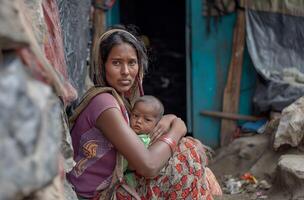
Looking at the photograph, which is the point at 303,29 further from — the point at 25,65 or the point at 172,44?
the point at 25,65

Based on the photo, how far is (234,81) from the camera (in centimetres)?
720

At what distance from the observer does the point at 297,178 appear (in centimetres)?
500

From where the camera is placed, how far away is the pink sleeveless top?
9.30 ft

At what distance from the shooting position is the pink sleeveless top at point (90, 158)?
284cm

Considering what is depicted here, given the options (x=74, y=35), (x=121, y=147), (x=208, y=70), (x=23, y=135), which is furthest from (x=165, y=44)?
(x=23, y=135)

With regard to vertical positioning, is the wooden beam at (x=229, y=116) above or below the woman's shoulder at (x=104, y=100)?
below

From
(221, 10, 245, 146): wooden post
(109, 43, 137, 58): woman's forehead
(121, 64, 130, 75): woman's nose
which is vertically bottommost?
(221, 10, 245, 146): wooden post

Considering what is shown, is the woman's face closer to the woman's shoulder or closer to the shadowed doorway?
the woman's shoulder

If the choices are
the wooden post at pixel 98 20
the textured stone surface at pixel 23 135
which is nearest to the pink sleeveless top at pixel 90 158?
the textured stone surface at pixel 23 135

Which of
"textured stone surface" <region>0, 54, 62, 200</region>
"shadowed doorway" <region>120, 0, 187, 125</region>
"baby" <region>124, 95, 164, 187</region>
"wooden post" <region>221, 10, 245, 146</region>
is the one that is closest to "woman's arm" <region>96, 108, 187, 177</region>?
"baby" <region>124, 95, 164, 187</region>

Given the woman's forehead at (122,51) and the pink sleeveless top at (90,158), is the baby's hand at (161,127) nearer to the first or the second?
the pink sleeveless top at (90,158)

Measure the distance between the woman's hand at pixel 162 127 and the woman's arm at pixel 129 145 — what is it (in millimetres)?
171

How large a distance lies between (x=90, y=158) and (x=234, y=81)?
453 centimetres

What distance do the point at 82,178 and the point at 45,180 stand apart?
171 centimetres
